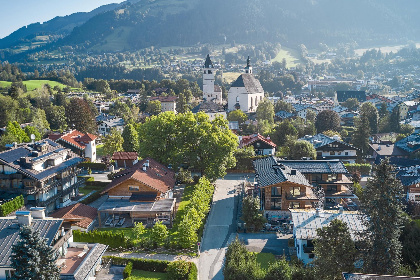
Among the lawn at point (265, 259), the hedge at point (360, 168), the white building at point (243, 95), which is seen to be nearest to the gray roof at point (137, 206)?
the lawn at point (265, 259)

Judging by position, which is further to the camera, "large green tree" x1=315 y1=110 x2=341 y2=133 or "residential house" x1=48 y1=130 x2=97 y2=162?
"large green tree" x1=315 y1=110 x2=341 y2=133

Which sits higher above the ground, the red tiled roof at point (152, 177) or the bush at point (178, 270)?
the red tiled roof at point (152, 177)

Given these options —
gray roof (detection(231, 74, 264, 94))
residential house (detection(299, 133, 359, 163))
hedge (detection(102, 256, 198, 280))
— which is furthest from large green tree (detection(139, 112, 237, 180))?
gray roof (detection(231, 74, 264, 94))

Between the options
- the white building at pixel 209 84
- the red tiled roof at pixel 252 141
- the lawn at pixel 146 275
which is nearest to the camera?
the lawn at pixel 146 275

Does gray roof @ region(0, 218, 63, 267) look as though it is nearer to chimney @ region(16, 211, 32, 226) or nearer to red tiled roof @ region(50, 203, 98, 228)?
chimney @ region(16, 211, 32, 226)

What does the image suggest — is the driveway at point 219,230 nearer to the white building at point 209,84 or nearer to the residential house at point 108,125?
the residential house at point 108,125

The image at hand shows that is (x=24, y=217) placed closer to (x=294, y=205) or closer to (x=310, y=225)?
(x=310, y=225)
